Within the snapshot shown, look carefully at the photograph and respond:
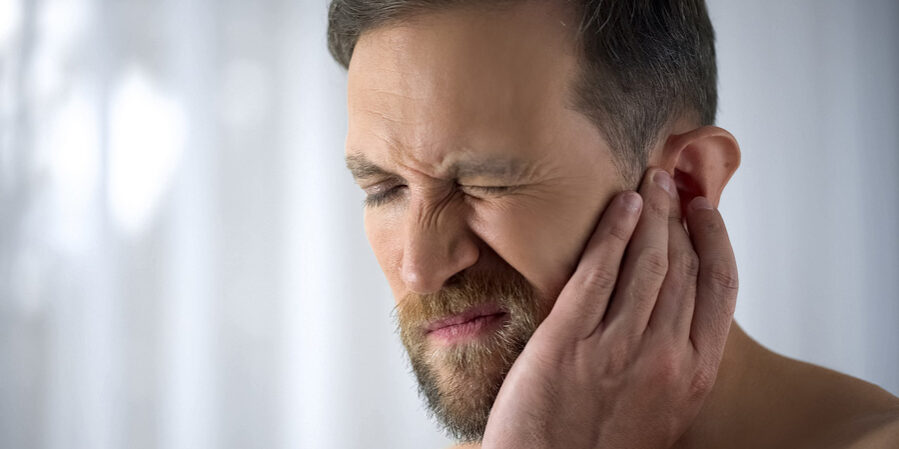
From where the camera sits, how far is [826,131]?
2576 millimetres

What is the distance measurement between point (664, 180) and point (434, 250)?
363 mm

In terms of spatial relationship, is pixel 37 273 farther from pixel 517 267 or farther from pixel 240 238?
pixel 517 267

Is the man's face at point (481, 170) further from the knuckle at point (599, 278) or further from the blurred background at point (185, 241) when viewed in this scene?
the blurred background at point (185, 241)

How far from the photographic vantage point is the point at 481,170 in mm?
1051

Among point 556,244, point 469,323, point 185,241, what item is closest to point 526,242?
point 556,244

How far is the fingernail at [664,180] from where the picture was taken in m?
1.14

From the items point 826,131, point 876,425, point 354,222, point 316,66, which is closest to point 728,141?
point 876,425

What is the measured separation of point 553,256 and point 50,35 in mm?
2832

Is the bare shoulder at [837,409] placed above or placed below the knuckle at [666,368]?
below

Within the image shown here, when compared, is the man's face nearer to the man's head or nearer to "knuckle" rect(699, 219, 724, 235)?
the man's head

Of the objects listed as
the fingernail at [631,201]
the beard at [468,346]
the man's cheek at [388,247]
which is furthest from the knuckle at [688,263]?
the man's cheek at [388,247]

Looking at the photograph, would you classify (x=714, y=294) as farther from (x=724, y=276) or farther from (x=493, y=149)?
(x=493, y=149)

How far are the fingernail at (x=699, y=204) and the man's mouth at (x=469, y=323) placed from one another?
33 centimetres

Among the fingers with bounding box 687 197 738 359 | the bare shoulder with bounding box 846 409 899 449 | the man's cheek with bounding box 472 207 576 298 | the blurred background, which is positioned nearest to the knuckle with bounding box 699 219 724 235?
the fingers with bounding box 687 197 738 359
